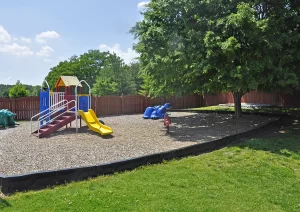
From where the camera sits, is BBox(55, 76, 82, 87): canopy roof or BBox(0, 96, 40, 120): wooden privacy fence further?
BBox(0, 96, 40, 120): wooden privacy fence

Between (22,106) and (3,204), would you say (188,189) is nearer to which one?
(3,204)

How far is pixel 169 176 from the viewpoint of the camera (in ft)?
17.8

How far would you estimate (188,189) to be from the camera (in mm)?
4809

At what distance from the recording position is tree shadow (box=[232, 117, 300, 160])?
7.55 metres

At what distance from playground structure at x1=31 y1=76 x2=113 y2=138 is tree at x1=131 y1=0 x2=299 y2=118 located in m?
2.96

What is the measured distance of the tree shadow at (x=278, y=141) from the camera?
7.55 meters

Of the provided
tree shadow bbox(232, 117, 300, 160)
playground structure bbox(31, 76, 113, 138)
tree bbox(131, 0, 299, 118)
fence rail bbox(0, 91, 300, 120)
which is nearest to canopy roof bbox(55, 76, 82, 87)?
playground structure bbox(31, 76, 113, 138)

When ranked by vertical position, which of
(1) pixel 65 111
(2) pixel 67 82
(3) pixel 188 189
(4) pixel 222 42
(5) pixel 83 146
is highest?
(4) pixel 222 42

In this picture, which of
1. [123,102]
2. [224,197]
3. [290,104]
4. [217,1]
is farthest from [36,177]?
[290,104]

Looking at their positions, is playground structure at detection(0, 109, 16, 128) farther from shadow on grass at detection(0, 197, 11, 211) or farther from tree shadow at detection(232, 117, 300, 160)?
tree shadow at detection(232, 117, 300, 160)

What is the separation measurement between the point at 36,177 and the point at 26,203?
702 millimetres

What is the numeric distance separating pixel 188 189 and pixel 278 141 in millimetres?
5164

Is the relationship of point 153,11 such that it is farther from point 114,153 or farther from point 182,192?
Result: point 182,192

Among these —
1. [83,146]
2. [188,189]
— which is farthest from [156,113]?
[188,189]
